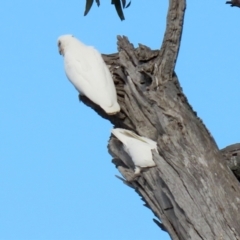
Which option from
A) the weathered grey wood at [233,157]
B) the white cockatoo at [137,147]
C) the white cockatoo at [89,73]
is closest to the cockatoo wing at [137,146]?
the white cockatoo at [137,147]

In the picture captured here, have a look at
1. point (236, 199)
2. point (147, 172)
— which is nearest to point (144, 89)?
point (147, 172)

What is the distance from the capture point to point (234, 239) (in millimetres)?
3111

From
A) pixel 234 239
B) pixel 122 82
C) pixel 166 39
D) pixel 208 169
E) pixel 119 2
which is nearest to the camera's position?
pixel 234 239

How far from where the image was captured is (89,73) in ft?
14.5

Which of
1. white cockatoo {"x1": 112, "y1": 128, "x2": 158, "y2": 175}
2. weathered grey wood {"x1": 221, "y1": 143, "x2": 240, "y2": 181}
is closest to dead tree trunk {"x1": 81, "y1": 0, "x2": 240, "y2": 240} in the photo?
white cockatoo {"x1": 112, "y1": 128, "x2": 158, "y2": 175}

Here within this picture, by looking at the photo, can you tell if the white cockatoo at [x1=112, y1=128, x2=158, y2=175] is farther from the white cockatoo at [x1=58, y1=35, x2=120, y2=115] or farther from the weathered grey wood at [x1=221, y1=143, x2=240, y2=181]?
the weathered grey wood at [x1=221, y1=143, x2=240, y2=181]

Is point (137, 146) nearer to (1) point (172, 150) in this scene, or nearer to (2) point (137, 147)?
(2) point (137, 147)

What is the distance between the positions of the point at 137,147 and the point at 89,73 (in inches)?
36.0

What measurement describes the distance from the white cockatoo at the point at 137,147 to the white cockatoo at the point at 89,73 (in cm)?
20

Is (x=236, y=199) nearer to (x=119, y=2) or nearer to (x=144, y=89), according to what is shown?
(x=144, y=89)

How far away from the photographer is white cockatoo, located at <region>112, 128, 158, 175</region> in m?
3.59

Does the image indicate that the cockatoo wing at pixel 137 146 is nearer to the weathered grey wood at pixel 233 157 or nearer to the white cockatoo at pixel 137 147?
the white cockatoo at pixel 137 147

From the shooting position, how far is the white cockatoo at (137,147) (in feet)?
11.8

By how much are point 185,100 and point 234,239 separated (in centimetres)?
97
